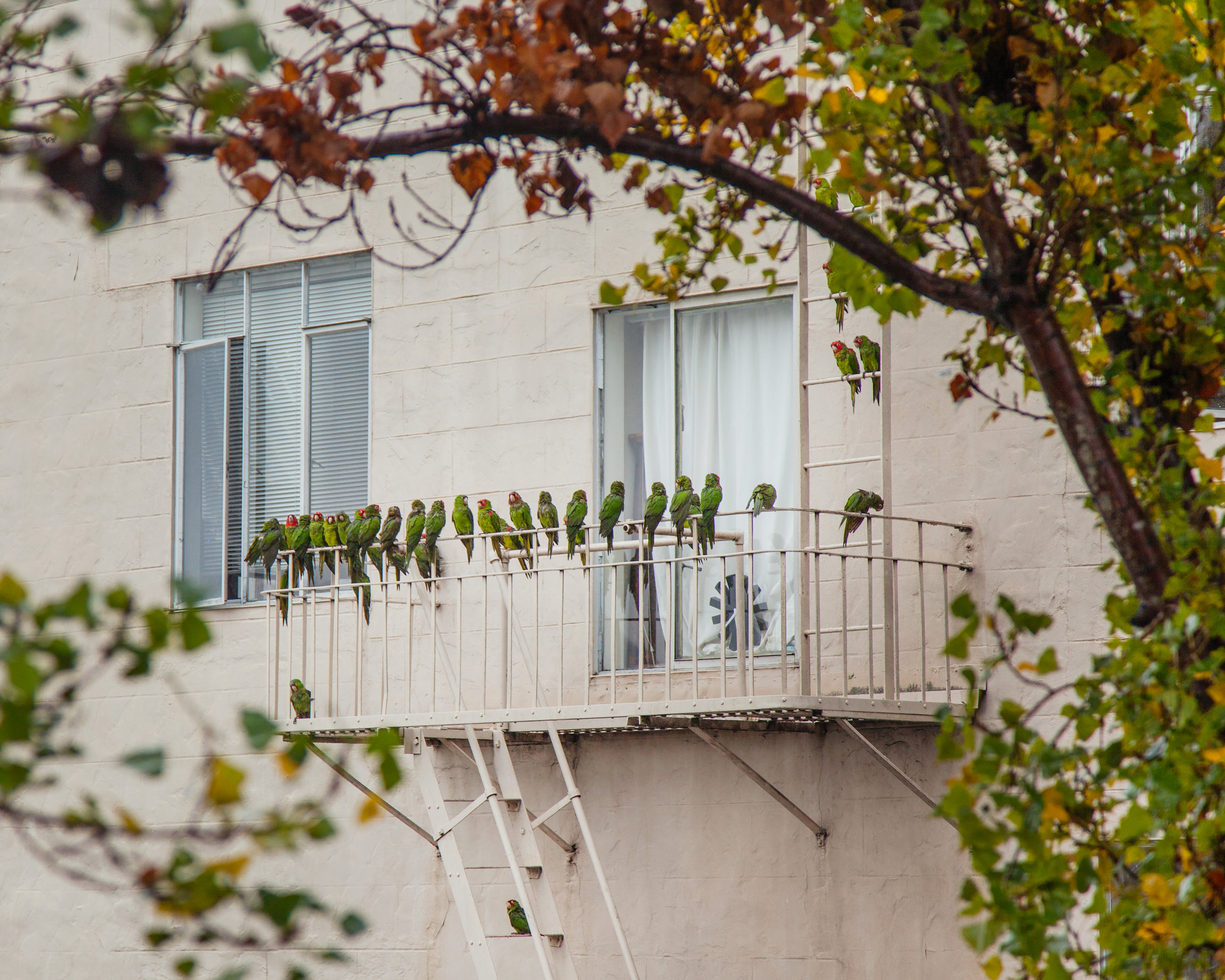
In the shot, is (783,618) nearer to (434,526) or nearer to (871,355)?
(871,355)

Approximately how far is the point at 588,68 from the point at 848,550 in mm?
4657

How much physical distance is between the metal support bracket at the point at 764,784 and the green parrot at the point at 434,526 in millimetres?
1590

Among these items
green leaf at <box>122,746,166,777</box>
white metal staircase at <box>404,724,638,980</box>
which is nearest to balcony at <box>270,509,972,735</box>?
white metal staircase at <box>404,724,638,980</box>

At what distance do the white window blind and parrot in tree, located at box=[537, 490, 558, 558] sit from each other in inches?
60.2

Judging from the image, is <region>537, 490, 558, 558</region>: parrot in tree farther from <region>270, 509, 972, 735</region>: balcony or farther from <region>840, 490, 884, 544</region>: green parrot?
<region>840, 490, 884, 544</region>: green parrot

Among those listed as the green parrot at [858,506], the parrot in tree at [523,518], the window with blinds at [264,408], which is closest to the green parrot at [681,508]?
the green parrot at [858,506]

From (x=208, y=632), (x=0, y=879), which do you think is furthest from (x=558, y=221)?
(x=208, y=632)

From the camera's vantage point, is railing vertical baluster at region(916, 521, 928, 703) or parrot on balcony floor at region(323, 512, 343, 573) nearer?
railing vertical baluster at region(916, 521, 928, 703)

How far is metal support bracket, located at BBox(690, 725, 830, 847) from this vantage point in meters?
6.77

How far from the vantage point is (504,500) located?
8086 millimetres

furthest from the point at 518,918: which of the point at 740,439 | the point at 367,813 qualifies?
the point at 367,813

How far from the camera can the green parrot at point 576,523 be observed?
7266mm

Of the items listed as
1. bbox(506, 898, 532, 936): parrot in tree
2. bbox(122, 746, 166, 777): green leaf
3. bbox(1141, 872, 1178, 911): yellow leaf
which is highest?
bbox(122, 746, 166, 777): green leaf

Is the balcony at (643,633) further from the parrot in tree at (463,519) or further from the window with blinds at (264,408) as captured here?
the window with blinds at (264,408)
